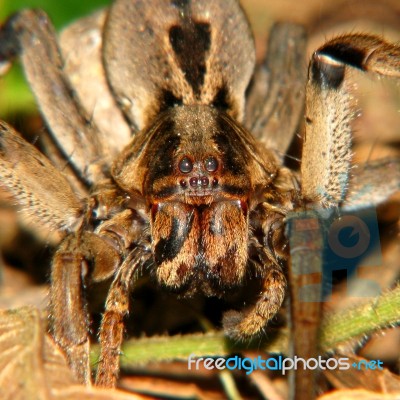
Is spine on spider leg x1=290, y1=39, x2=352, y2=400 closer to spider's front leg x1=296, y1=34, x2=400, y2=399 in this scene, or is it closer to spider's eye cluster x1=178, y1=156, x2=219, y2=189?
spider's front leg x1=296, y1=34, x2=400, y2=399

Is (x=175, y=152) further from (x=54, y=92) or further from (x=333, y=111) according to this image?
(x=54, y=92)

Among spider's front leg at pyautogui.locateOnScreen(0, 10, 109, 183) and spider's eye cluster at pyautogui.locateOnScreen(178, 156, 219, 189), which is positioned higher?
spider's front leg at pyautogui.locateOnScreen(0, 10, 109, 183)

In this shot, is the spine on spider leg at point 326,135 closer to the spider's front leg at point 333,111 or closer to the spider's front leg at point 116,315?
the spider's front leg at point 333,111

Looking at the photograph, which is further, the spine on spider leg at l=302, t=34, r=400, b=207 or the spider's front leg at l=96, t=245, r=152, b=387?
the spine on spider leg at l=302, t=34, r=400, b=207


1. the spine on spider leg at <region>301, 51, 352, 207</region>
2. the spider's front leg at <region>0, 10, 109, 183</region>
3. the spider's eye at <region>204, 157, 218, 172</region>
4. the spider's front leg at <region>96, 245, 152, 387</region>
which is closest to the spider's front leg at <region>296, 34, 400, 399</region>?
the spine on spider leg at <region>301, 51, 352, 207</region>

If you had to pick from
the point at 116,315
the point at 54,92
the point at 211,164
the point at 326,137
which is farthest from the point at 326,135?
the point at 54,92

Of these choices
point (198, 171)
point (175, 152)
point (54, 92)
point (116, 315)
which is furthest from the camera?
point (54, 92)

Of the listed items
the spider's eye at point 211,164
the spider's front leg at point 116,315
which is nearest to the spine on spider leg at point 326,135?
the spider's eye at point 211,164
